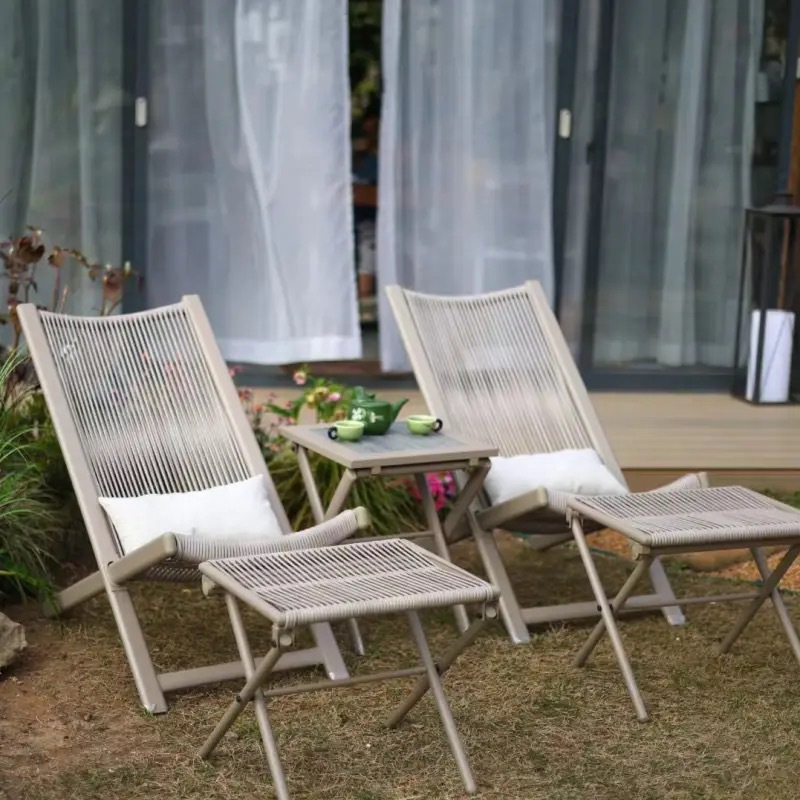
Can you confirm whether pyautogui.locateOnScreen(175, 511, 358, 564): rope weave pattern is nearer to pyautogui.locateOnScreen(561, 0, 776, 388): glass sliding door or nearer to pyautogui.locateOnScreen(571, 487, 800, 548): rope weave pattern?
pyautogui.locateOnScreen(571, 487, 800, 548): rope weave pattern

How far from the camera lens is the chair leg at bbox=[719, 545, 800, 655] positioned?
394 cm

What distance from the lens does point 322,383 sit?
5121 millimetres

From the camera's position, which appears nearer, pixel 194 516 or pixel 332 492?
pixel 194 516

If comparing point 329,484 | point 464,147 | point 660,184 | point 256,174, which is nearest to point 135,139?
point 256,174

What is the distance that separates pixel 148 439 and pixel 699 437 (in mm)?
2691

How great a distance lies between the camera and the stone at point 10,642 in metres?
3.88

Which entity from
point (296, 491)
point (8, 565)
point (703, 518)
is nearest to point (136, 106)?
point (296, 491)

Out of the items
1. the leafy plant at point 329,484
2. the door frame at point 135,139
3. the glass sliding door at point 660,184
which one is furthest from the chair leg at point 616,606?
the door frame at point 135,139

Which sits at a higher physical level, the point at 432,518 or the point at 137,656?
the point at 432,518

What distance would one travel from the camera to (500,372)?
4.77 meters

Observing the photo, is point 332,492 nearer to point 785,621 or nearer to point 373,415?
point 373,415

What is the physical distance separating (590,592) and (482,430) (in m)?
0.63

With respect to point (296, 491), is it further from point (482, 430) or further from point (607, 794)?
point (607, 794)

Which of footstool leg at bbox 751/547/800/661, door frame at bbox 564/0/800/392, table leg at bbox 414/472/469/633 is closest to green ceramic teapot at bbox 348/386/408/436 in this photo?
table leg at bbox 414/472/469/633
